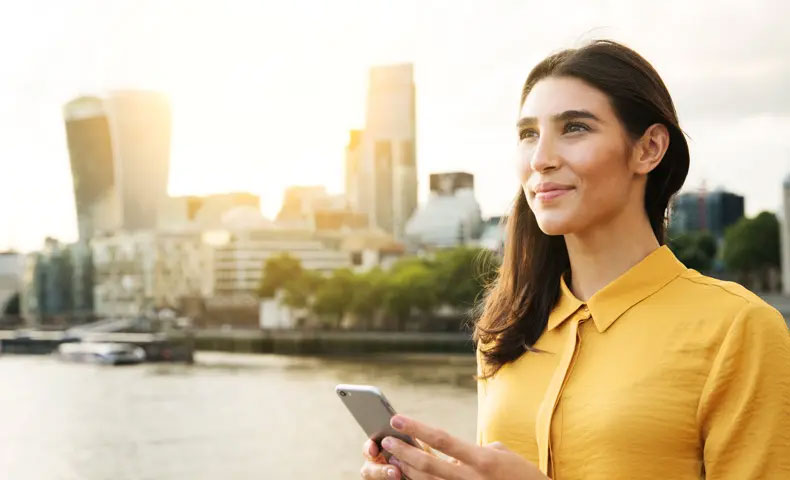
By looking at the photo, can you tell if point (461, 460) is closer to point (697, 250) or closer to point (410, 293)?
point (697, 250)

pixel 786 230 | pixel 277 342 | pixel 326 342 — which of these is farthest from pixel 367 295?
pixel 786 230

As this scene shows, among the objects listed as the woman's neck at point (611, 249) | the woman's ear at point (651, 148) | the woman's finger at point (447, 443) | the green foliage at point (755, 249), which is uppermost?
the woman's ear at point (651, 148)

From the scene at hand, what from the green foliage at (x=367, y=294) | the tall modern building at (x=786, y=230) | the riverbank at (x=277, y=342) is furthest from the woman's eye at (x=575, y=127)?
the green foliage at (x=367, y=294)

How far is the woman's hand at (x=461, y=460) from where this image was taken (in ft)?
3.96

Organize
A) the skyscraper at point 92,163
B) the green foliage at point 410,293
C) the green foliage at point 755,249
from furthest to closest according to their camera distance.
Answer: the skyscraper at point 92,163
the green foliage at point 410,293
the green foliage at point 755,249

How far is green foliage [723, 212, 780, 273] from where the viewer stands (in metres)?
43.3

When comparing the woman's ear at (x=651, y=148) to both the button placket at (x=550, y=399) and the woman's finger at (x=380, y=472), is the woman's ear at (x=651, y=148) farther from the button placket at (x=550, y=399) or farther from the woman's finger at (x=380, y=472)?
the woman's finger at (x=380, y=472)

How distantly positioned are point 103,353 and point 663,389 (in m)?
44.2

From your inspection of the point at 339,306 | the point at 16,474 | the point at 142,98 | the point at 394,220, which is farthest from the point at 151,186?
the point at 16,474

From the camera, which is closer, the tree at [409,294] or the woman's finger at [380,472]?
the woman's finger at [380,472]

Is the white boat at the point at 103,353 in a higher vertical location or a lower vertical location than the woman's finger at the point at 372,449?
lower

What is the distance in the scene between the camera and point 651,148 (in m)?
1.43

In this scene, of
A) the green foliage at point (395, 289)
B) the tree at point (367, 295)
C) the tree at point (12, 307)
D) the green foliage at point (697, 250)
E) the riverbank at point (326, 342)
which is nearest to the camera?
the green foliage at point (697, 250)

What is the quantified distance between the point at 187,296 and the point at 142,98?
29.7m
